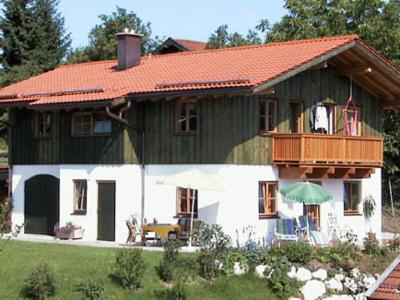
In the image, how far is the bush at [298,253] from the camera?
22047mm

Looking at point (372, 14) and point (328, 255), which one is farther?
point (372, 14)

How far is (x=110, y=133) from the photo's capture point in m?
27.1

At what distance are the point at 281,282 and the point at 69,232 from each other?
889cm

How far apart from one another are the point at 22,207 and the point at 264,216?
928cm

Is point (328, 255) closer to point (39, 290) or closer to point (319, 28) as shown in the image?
point (39, 290)

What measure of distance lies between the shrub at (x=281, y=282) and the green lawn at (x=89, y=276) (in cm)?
24

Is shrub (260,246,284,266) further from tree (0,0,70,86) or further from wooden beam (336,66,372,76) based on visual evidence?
tree (0,0,70,86)

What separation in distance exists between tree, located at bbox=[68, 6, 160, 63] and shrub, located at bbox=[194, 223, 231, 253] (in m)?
27.9

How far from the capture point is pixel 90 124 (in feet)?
91.2

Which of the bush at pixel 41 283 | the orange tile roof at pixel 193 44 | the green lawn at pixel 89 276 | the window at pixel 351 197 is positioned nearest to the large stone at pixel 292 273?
the green lawn at pixel 89 276

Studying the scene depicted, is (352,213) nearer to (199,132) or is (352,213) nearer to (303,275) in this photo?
(199,132)

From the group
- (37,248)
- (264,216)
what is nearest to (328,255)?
(264,216)

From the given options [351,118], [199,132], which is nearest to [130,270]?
[199,132]

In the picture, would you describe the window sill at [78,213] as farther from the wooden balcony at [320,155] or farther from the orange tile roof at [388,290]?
the orange tile roof at [388,290]
